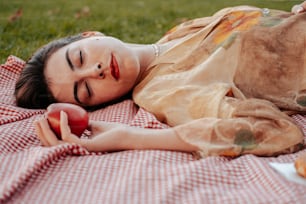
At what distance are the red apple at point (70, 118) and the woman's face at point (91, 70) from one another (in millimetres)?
420

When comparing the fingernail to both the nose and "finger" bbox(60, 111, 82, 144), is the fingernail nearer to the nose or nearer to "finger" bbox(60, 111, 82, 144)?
the nose

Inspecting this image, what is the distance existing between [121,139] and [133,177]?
14.6 inches

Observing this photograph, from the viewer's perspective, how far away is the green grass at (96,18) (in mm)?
5543

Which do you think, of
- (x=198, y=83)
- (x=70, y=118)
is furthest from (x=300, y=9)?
(x=70, y=118)

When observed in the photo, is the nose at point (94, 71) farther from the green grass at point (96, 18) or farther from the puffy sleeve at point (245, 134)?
the green grass at point (96, 18)

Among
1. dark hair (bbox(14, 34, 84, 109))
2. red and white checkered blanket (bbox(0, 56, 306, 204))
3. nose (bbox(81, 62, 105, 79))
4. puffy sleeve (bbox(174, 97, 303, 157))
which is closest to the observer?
red and white checkered blanket (bbox(0, 56, 306, 204))

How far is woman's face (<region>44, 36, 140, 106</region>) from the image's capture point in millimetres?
3141

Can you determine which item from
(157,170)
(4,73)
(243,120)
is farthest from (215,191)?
(4,73)

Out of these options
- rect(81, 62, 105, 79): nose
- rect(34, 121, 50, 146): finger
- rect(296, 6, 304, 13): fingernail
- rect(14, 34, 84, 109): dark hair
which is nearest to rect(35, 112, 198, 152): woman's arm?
rect(34, 121, 50, 146): finger

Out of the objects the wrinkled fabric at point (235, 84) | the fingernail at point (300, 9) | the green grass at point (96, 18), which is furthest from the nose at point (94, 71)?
the green grass at point (96, 18)

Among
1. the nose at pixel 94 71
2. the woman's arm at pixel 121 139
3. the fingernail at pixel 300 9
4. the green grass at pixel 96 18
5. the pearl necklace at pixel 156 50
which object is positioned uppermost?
the fingernail at pixel 300 9

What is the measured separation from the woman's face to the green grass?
4.58ft

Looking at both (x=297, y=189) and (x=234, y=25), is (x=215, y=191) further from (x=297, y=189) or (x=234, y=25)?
(x=234, y=25)

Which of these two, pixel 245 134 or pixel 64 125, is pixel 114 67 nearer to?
pixel 64 125
